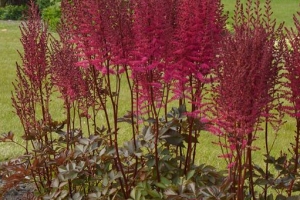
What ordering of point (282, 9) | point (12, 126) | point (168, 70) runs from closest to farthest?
point (168, 70), point (12, 126), point (282, 9)

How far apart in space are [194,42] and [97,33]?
1.52ft

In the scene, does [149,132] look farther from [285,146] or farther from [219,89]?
[285,146]

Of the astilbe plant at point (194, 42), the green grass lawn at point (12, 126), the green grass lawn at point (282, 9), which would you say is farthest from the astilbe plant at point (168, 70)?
the green grass lawn at point (282, 9)

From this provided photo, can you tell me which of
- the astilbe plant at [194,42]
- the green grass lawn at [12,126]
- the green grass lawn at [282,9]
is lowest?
the green grass lawn at [12,126]

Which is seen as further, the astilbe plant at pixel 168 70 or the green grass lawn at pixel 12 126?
the green grass lawn at pixel 12 126

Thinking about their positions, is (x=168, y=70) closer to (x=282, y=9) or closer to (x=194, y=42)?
(x=194, y=42)

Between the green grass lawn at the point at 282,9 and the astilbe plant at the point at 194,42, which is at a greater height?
the astilbe plant at the point at 194,42

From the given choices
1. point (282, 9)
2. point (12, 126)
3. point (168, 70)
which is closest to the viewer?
point (168, 70)

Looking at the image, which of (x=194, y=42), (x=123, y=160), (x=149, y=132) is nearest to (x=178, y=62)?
(x=194, y=42)

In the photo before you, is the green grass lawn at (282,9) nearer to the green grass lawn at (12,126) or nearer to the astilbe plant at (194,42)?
the green grass lawn at (12,126)

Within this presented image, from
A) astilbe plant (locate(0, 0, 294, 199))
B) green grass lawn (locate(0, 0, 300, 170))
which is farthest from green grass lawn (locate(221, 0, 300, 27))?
astilbe plant (locate(0, 0, 294, 199))

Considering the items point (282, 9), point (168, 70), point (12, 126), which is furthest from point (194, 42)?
point (282, 9)

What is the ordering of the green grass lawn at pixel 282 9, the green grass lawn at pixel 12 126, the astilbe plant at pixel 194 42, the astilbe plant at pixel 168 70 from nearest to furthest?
the astilbe plant at pixel 168 70, the astilbe plant at pixel 194 42, the green grass lawn at pixel 12 126, the green grass lawn at pixel 282 9

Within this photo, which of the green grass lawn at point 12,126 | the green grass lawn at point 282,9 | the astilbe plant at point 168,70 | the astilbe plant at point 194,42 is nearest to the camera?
the astilbe plant at point 168,70
